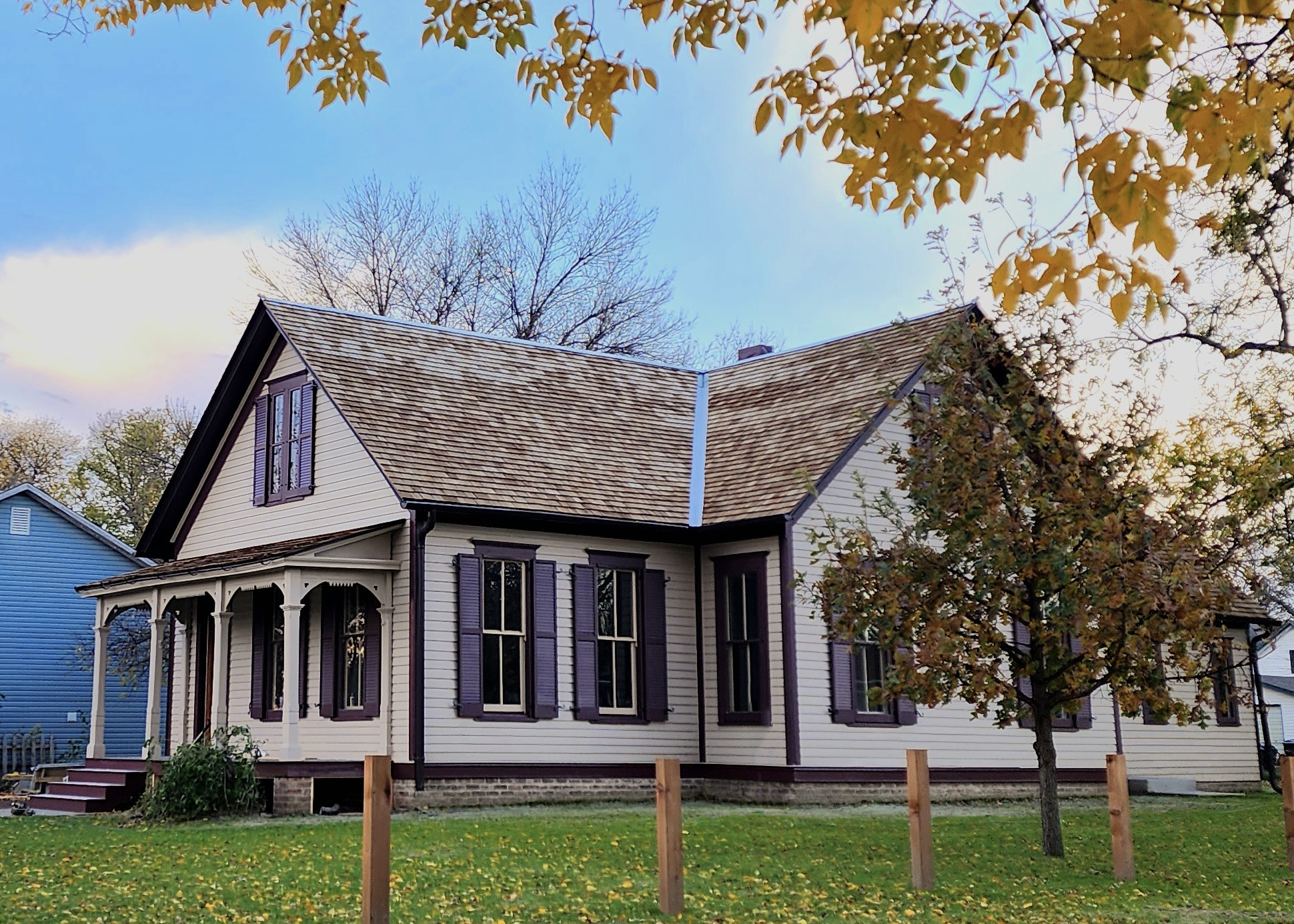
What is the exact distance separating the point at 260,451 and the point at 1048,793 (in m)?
13.6

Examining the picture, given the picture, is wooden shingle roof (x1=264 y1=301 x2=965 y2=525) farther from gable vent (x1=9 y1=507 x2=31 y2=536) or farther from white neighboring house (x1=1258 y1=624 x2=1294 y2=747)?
white neighboring house (x1=1258 y1=624 x2=1294 y2=747)

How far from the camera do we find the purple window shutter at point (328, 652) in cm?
2000

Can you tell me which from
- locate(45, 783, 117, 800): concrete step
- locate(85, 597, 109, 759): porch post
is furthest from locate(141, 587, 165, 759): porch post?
locate(85, 597, 109, 759): porch post

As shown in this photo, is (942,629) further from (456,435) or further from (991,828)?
(456,435)

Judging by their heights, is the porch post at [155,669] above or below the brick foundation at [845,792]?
above

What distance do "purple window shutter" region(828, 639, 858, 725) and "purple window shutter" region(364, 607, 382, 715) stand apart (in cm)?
601

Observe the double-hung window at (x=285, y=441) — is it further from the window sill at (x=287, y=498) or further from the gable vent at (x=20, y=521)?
the gable vent at (x=20, y=521)

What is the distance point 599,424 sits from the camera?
75.4ft

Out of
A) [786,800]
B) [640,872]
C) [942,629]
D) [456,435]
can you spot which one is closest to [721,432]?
[456,435]

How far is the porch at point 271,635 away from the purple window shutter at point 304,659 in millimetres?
19

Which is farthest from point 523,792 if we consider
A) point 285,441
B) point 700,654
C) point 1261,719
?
point 1261,719

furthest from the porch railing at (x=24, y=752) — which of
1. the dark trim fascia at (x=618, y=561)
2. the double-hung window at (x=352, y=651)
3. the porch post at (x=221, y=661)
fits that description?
the dark trim fascia at (x=618, y=561)

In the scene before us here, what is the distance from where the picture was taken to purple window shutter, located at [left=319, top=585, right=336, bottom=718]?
65.6ft

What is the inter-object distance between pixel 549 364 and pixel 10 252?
17.1 metres
